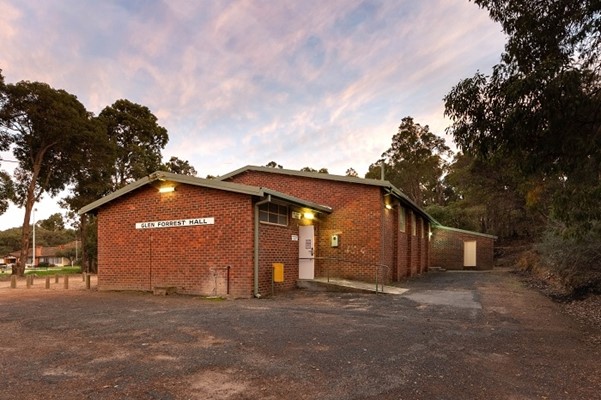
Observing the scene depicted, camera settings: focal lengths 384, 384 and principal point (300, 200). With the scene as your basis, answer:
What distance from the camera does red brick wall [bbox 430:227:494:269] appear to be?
29983 millimetres

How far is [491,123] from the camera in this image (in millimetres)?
6711

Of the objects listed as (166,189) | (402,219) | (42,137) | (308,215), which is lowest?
(402,219)

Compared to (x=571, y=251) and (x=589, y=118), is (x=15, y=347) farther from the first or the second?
(x=571, y=251)

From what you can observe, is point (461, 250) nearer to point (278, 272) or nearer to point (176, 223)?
point (278, 272)

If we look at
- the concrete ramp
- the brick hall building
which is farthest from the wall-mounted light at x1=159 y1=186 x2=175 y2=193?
the concrete ramp

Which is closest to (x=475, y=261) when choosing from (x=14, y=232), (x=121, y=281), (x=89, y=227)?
(x=121, y=281)

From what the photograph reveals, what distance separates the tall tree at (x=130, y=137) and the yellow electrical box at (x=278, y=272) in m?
25.3

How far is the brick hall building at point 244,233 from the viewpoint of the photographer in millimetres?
12562

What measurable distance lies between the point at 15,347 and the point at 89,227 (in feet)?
103

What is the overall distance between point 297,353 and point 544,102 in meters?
5.40

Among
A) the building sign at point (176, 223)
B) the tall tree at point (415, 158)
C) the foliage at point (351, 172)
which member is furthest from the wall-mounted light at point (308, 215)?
the foliage at point (351, 172)

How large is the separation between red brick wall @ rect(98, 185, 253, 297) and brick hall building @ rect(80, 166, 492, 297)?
0.03 m

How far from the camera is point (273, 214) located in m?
13.7

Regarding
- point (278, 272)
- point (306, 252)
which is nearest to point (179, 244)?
point (278, 272)
